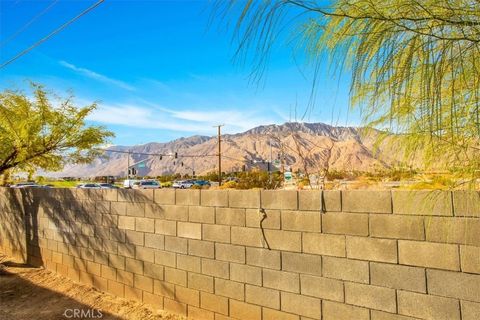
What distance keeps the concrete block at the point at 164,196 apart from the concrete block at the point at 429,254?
3316mm

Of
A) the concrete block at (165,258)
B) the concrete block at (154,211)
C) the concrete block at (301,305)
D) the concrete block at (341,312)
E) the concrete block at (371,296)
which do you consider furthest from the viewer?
the concrete block at (154,211)

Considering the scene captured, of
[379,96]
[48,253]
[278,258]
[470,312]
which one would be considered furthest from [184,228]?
[48,253]

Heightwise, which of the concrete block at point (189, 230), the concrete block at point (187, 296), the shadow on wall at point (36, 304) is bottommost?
the shadow on wall at point (36, 304)

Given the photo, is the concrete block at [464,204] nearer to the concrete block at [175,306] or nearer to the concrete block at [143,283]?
the concrete block at [175,306]

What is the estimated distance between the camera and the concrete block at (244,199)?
14.0 ft

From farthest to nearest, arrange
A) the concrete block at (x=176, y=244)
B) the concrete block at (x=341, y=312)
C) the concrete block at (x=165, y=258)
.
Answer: the concrete block at (x=165, y=258), the concrete block at (x=176, y=244), the concrete block at (x=341, y=312)

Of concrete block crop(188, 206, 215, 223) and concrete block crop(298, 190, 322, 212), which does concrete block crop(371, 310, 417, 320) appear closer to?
concrete block crop(298, 190, 322, 212)

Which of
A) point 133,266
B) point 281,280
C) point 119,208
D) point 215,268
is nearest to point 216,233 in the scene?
point 215,268

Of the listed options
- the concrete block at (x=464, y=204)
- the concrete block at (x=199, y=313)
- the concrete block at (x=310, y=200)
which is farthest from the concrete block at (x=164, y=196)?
the concrete block at (x=464, y=204)

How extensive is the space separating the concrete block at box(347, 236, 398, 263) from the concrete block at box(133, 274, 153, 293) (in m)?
3.36

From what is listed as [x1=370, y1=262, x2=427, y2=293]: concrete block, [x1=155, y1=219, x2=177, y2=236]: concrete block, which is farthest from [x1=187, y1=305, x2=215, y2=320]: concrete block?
[x1=370, y1=262, x2=427, y2=293]: concrete block

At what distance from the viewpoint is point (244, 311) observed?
4219 millimetres

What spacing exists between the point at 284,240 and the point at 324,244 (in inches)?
20.2

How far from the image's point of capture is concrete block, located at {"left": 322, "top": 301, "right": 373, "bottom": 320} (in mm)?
3268
